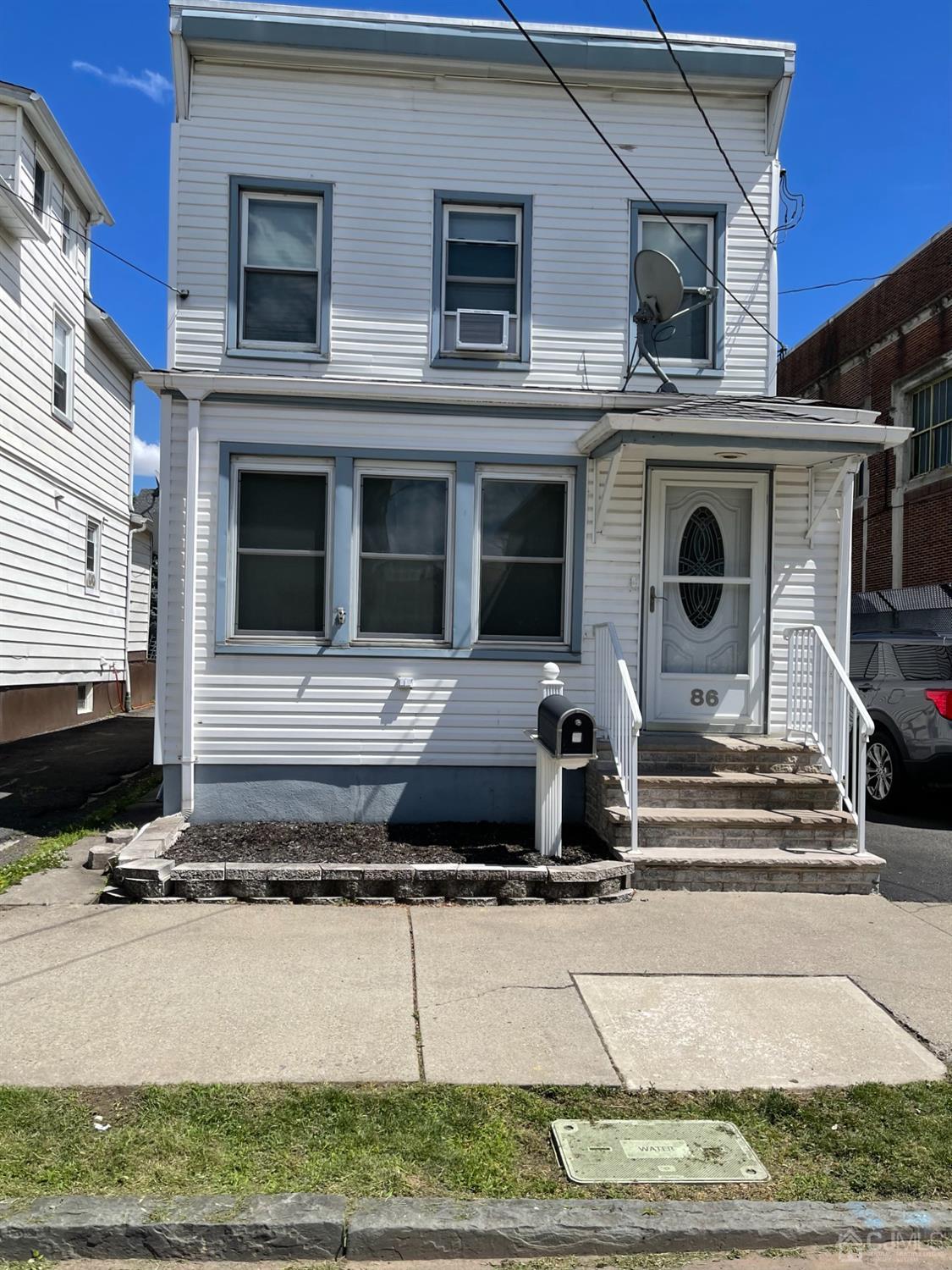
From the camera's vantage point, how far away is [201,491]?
308 inches

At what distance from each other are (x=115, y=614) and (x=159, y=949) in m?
15.4

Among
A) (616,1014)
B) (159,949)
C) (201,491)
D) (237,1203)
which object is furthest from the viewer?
(201,491)

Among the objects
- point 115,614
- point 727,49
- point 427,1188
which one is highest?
point 727,49

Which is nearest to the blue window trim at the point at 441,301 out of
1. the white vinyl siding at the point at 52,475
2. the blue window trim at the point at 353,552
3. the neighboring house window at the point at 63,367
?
the blue window trim at the point at 353,552

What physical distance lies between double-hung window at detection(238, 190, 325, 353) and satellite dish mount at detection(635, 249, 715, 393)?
2.64m

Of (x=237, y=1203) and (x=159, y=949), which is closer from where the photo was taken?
(x=237, y=1203)

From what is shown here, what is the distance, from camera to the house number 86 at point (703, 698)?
8289 mm

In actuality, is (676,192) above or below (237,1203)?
above

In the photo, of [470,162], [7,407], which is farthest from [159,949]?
[7,407]

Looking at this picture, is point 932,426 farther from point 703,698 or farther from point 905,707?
point 703,698

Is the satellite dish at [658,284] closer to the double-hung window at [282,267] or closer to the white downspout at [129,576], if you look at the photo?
the double-hung window at [282,267]

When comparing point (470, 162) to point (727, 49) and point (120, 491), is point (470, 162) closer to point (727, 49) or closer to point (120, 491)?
point (727, 49)

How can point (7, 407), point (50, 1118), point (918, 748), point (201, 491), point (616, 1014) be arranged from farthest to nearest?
point (7, 407), point (918, 748), point (201, 491), point (616, 1014), point (50, 1118)

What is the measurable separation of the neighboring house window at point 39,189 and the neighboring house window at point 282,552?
31.0ft
